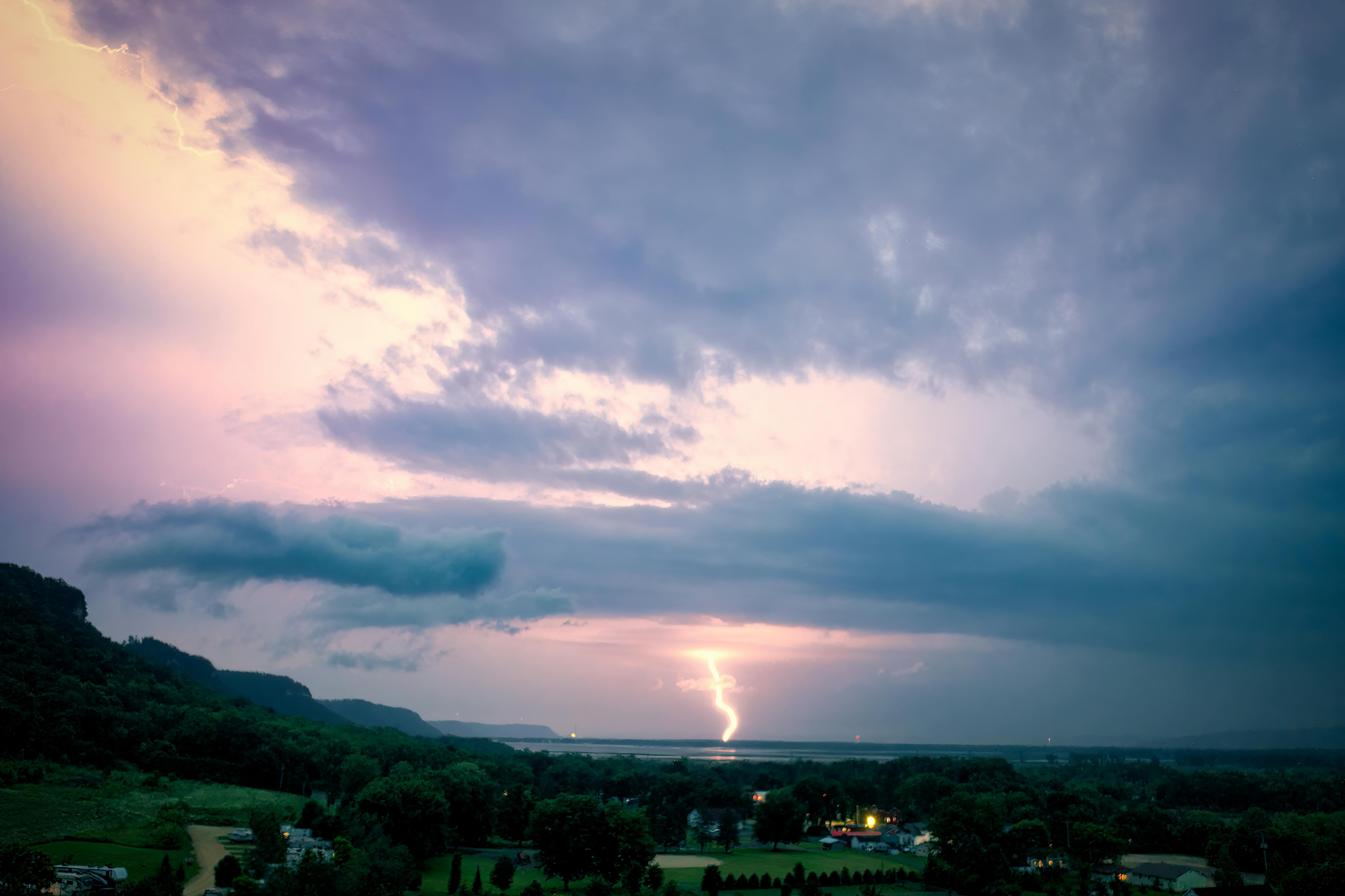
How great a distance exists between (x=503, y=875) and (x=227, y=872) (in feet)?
58.0

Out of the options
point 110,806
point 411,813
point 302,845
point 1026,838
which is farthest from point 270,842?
point 1026,838

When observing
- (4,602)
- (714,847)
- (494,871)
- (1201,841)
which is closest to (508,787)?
(714,847)

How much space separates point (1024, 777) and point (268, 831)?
134813mm

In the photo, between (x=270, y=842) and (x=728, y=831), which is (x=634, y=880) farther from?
(x=728, y=831)

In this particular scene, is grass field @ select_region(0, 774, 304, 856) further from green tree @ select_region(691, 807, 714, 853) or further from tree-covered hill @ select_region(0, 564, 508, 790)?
green tree @ select_region(691, 807, 714, 853)

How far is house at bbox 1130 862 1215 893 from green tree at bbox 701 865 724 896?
138 ft

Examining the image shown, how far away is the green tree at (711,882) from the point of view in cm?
5850

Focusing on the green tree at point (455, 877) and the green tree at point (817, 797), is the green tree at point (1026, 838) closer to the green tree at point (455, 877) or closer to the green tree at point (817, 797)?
the green tree at point (817, 797)

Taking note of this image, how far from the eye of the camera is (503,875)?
55.9 m

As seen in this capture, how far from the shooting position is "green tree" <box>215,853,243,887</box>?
46344 mm


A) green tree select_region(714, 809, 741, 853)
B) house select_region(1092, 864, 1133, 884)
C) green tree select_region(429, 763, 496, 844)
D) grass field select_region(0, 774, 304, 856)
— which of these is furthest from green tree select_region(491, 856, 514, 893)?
house select_region(1092, 864, 1133, 884)

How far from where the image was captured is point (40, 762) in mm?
78500

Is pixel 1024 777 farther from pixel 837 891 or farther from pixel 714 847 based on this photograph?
pixel 837 891

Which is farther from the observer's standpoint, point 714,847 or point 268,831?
point 714,847
